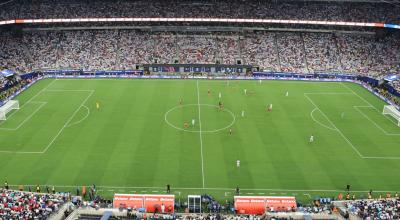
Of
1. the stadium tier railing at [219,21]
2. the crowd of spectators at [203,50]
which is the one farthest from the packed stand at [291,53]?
the stadium tier railing at [219,21]

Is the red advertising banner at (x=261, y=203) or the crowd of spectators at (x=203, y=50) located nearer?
the red advertising banner at (x=261, y=203)

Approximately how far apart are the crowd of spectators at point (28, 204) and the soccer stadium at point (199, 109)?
0.18m

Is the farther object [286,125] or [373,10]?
[373,10]

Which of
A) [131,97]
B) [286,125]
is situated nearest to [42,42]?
[131,97]

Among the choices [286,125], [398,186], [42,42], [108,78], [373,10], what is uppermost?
[373,10]

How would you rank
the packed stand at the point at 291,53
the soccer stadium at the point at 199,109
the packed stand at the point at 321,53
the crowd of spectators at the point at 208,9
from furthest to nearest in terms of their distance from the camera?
the crowd of spectators at the point at 208,9, the packed stand at the point at 321,53, the packed stand at the point at 291,53, the soccer stadium at the point at 199,109

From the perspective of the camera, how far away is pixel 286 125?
55469mm

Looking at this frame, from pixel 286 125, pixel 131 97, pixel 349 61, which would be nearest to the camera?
pixel 286 125

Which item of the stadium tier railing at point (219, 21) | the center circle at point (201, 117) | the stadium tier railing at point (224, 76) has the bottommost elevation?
the center circle at point (201, 117)

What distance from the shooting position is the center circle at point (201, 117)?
177ft

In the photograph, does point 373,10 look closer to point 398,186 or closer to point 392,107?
point 392,107

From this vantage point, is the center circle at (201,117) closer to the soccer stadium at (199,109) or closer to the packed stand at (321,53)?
the soccer stadium at (199,109)

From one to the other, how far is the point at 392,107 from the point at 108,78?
4998 cm

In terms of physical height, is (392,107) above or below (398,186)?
above
